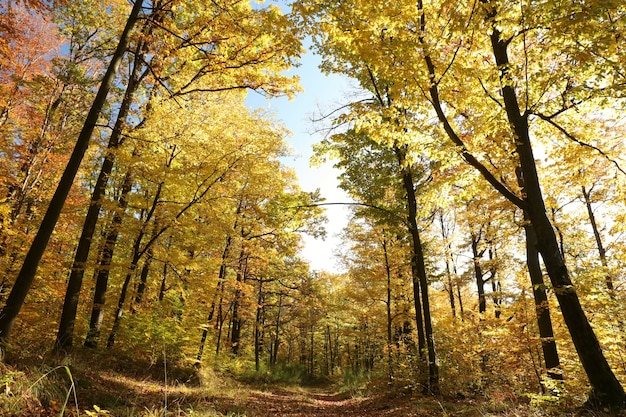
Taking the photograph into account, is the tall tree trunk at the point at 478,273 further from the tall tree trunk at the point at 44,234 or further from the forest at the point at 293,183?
the tall tree trunk at the point at 44,234

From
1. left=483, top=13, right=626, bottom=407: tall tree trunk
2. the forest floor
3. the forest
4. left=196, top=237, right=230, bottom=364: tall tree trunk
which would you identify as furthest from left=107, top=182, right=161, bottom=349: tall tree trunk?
left=483, top=13, right=626, bottom=407: tall tree trunk

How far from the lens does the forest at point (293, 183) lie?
5.13m

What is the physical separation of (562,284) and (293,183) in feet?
40.7

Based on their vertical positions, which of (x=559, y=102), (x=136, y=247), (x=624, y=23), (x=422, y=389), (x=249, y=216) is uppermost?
(x=249, y=216)

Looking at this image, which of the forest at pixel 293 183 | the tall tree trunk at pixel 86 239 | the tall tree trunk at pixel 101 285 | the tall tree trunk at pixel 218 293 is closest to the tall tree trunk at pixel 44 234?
the forest at pixel 293 183

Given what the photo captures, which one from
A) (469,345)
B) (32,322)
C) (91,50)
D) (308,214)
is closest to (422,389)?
(469,345)

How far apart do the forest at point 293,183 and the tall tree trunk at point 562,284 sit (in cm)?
3

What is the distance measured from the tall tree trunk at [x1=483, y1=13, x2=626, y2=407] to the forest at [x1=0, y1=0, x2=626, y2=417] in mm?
31

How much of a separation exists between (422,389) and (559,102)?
804 centimetres

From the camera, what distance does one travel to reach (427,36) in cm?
590

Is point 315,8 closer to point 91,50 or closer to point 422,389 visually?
point 91,50

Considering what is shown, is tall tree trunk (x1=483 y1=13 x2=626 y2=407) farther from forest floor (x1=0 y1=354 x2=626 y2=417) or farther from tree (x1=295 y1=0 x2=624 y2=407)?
forest floor (x1=0 y1=354 x2=626 y2=417)

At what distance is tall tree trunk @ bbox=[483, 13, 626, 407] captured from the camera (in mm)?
4426

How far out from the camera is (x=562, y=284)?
4.97m
